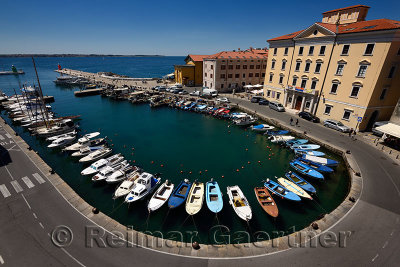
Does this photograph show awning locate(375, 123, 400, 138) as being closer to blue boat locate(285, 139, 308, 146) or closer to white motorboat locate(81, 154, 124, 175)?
blue boat locate(285, 139, 308, 146)

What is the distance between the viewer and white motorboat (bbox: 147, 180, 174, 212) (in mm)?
21359

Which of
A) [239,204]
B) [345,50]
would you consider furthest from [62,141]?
[345,50]

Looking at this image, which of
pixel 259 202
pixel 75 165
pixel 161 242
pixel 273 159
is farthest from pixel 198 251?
pixel 75 165

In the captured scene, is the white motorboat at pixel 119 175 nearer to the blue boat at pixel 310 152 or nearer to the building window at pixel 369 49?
the blue boat at pixel 310 152

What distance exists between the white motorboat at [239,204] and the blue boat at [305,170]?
39.0 ft

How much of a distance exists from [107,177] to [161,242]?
14210 millimetres

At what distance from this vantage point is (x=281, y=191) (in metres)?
23.9

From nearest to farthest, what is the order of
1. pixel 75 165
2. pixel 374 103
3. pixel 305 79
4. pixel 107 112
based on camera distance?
pixel 75 165 → pixel 374 103 → pixel 305 79 → pixel 107 112

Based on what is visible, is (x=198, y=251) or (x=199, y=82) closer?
(x=198, y=251)

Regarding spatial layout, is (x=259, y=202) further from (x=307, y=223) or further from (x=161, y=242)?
(x=161, y=242)

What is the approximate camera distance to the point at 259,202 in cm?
2225

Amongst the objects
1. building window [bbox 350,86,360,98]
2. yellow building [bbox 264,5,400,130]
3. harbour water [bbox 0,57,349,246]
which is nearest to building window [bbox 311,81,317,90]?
yellow building [bbox 264,5,400,130]

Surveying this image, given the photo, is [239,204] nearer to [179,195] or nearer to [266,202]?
[266,202]

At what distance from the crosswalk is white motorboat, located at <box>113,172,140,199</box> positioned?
10.4 meters
